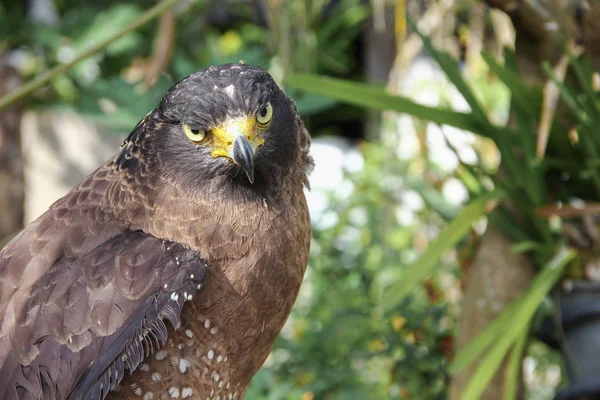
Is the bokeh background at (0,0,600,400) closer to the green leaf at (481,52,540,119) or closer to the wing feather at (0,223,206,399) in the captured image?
the green leaf at (481,52,540,119)

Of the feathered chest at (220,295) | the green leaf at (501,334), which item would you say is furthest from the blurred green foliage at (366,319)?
the feathered chest at (220,295)

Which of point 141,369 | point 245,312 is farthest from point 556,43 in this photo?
point 141,369

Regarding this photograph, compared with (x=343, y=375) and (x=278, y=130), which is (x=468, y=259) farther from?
(x=278, y=130)

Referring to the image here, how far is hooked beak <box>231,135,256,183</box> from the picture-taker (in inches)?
74.8

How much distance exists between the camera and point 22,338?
1994 millimetres

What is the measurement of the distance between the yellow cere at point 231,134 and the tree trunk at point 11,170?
2.81 metres

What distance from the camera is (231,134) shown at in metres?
1.94

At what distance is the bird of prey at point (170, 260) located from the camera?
196 centimetres

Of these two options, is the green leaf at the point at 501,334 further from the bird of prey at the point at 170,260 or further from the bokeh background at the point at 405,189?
the bird of prey at the point at 170,260

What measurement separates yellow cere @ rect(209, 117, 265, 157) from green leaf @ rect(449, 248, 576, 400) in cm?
126

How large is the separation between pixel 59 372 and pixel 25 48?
5091mm

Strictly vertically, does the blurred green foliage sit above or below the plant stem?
below

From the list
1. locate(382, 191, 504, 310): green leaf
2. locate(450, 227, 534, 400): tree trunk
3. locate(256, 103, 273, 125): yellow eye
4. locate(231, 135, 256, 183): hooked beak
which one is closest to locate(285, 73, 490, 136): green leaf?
locate(382, 191, 504, 310): green leaf

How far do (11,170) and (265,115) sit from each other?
297cm
